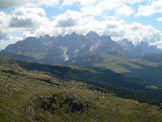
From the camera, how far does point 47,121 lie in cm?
19938

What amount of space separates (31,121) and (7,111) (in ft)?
85.9

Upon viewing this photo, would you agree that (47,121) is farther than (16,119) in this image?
Yes

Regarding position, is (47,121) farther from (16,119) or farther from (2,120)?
(2,120)

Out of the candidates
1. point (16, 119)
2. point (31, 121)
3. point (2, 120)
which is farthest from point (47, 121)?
point (2, 120)

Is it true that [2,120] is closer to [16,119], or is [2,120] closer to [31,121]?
[16,119]

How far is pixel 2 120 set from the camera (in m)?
180

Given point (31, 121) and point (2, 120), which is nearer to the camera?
point (2, 120)

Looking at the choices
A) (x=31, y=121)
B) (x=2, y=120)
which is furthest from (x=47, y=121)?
(x=2, y=120)

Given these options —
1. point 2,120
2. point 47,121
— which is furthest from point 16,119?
point 47,121

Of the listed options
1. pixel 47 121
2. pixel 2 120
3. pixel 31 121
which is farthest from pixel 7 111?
pixel 47 121

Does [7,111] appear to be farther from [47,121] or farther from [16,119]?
[47,121]

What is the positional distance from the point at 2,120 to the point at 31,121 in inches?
1066

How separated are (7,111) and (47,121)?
41.1 m

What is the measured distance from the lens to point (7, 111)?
193375 mm
